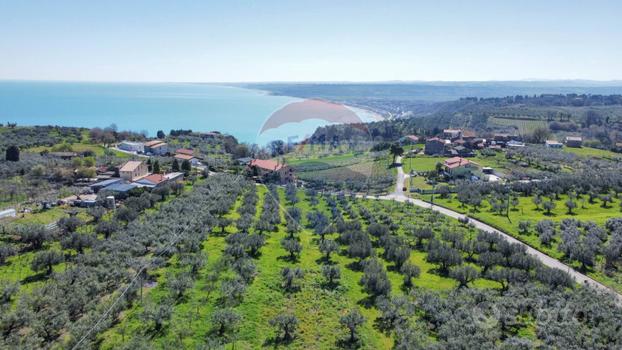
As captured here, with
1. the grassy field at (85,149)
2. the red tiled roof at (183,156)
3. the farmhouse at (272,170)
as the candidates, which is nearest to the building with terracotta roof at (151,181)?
the farmhouse at (272,170)

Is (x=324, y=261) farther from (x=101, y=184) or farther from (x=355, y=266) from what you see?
(x=101, y=184)

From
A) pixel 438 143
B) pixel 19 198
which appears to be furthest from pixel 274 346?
pixel 438 143

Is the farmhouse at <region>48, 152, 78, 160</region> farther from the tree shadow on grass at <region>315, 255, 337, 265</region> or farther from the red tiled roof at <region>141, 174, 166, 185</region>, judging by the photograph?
the tree shadow on grass at <region>315, 255, 337, 265</region>

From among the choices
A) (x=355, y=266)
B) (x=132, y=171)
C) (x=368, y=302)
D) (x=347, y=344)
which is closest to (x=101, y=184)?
(x=132, y=171)

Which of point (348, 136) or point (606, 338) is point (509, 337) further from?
point (348, 136)

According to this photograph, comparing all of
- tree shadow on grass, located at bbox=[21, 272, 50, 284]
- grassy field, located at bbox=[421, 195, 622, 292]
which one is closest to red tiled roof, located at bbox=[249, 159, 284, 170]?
grassy field, located at bbox=[421, 195, 622, 292]

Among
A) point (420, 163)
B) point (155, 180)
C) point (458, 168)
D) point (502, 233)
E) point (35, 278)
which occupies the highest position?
point (155, 180)
